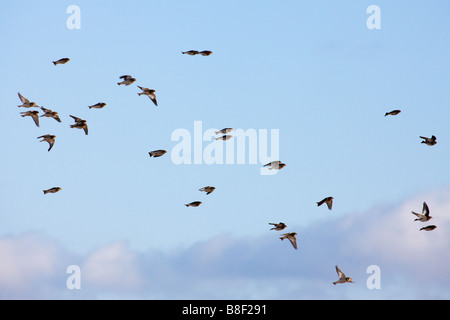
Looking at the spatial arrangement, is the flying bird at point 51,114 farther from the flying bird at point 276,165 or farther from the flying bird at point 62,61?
the flying bird at point 276,165

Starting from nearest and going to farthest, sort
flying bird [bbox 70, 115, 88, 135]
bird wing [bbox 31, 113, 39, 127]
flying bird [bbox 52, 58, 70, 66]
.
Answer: flying bird [bbox 52, 58, 70, 66], bird wing [bbox 31, 113, 39, 127], flying bird [bbox 70, 115, 88, 135]

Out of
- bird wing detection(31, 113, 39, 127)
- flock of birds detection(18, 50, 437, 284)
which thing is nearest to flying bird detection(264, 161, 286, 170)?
flock of birds detection(18, 50, 437, 284)

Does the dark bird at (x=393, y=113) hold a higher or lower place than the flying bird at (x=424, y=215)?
higher

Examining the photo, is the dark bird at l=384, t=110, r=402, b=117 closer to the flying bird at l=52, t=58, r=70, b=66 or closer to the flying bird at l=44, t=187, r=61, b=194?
the flying bird at l=52, t=58, r=70, b=66

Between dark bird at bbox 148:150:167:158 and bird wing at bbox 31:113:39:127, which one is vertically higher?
bird wing at bbox 31:113:39:127

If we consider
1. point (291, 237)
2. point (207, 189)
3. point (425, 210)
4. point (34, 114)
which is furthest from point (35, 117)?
point (425, 210)

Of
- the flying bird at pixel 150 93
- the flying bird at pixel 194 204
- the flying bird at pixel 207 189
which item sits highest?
the flying bird at pixel 150 93

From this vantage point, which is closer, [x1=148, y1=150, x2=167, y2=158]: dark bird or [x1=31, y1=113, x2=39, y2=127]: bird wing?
[x1=148, y1=150, x2=167, y2=158]: dark bird

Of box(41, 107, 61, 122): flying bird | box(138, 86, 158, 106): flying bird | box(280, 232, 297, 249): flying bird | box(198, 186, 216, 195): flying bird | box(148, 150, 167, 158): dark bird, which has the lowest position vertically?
box(280, 232, 297, 249): flying bird

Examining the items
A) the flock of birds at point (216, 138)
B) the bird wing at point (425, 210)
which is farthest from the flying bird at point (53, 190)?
the bird wing at point (425, 210)

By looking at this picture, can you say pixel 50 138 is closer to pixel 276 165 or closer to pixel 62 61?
pixel 62 61
